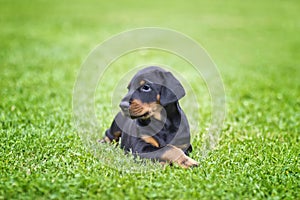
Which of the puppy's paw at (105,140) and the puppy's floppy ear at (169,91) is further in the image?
the puppy's paw at (105,140)

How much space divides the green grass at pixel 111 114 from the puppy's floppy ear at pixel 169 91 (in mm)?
673

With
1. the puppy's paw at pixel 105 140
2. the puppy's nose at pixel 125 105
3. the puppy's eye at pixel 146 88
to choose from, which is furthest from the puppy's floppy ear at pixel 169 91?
the puppy's paw at pixel 105 140

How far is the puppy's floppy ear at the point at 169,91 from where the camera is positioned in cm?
459

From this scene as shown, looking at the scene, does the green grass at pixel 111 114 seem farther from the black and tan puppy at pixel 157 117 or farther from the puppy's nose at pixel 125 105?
the puppy's nose at pixel 125 105

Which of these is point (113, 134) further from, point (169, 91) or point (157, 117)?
point (169, 91)

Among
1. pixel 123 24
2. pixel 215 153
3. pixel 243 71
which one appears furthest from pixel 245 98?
pixel 123 24

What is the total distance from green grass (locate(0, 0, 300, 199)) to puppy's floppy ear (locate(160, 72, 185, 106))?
673 millimetres

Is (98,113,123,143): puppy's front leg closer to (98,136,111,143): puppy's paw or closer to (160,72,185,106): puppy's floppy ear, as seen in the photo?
(98,136,111,143): puppy's paw

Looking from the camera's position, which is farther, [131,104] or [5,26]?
[5,26]

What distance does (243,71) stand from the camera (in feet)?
35.5

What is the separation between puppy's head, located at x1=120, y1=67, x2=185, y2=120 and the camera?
4480mm

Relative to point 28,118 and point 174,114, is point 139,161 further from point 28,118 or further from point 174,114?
point 28,118

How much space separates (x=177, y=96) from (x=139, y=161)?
0.76 m

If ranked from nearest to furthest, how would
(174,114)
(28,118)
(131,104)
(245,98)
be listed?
(131,104) → (174,114) → (28,118) → (245,98)
